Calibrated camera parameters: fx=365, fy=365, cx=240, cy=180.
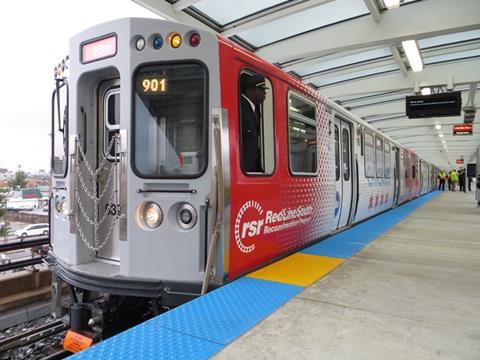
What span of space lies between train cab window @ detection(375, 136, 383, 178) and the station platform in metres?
4.75

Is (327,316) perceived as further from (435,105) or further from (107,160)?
(435,105)

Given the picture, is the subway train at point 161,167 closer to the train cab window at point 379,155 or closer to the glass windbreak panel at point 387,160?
the train cab window at point 379,155

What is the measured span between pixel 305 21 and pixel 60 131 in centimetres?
667

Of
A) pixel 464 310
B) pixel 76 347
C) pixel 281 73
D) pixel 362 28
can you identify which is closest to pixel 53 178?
pixel 76 347

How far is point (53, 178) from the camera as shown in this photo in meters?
3.96

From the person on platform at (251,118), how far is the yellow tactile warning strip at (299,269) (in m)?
1.03

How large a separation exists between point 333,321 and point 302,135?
8.04 ft

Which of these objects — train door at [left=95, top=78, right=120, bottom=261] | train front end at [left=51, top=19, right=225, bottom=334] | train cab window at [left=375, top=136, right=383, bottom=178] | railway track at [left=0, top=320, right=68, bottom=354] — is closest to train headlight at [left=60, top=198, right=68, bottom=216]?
train door at [left=95, top=78, right=120, bottom=261]

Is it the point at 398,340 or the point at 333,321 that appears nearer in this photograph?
the point at 398,340

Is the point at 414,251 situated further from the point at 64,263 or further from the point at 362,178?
the point at 64,263

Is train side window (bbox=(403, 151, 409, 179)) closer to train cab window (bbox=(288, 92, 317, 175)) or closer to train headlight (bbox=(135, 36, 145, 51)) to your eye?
train cab window (bbox=(288, 92, 317, 175))

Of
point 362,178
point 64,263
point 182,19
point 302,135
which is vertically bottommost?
point 64,263

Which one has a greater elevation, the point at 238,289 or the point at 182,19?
the point at 182,19

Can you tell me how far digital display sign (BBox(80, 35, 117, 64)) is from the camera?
3.23 m
